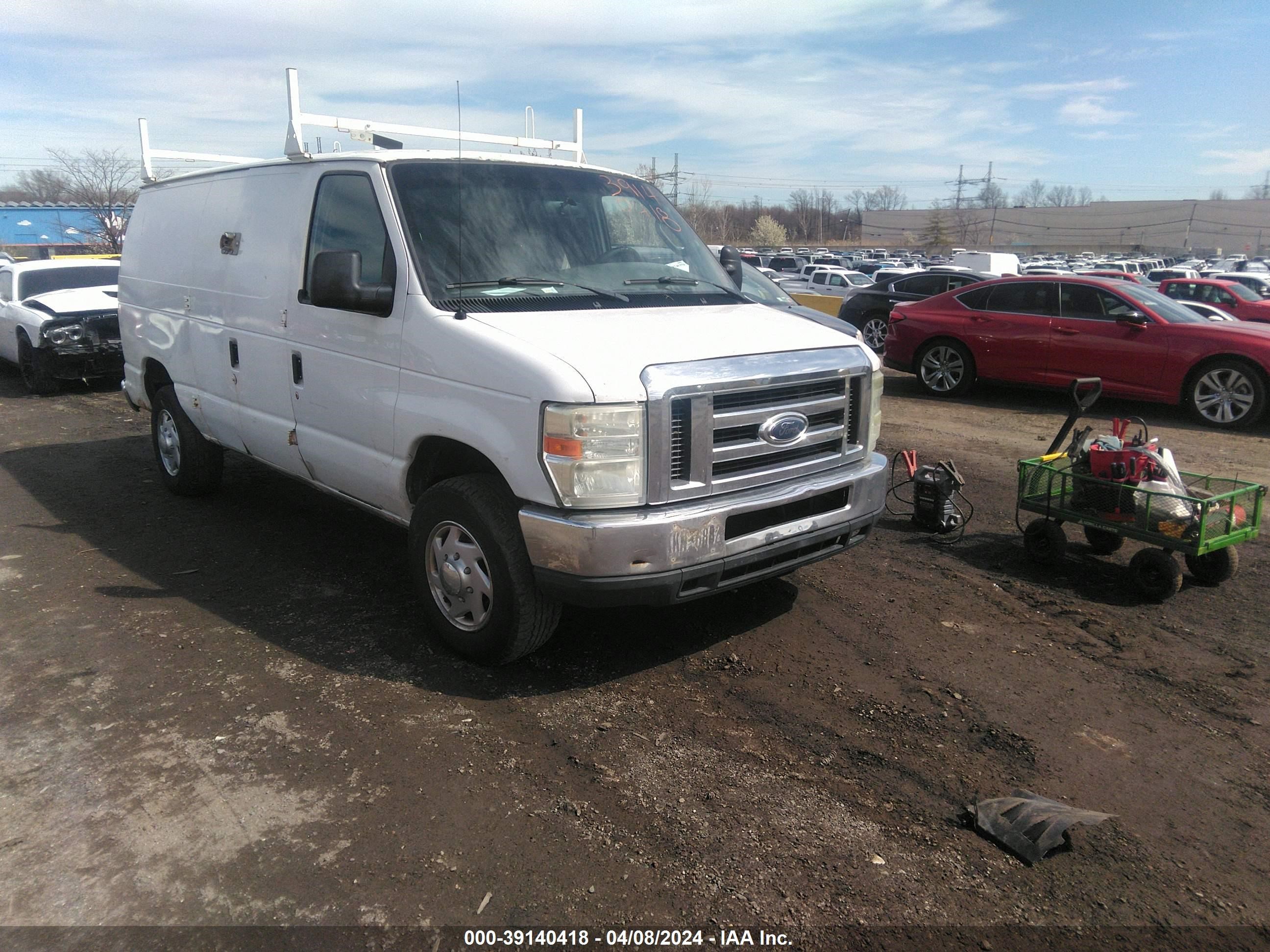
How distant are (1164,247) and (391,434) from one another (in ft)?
385

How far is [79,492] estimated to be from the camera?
291 inches

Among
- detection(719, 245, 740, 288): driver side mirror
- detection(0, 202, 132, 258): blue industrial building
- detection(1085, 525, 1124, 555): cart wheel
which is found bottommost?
detection(1085, 525, 1124, 555): cart wheel

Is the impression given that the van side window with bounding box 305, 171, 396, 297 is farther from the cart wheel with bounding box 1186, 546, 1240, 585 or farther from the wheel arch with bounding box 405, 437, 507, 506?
the cart wheel with bounding box 1186, 546, 1240, 585

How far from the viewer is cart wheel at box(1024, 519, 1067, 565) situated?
5.62 metres

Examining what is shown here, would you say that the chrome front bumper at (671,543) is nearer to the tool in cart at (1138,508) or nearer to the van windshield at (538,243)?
the van windshield at (538,243)

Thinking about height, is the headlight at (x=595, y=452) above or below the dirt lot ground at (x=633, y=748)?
above

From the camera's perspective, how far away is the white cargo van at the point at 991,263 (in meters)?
33.6

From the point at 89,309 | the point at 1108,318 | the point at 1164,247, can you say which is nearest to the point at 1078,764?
the point at 1108,318

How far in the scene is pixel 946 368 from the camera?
40.4 feet

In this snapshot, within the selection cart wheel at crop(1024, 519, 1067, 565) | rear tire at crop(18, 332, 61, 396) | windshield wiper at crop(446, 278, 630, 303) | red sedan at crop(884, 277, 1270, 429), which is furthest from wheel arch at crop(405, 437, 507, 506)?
rear tire at crop(18, 332, 61, 396)

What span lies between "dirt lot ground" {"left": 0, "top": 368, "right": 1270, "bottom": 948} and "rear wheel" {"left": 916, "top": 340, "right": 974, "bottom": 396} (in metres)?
6.29

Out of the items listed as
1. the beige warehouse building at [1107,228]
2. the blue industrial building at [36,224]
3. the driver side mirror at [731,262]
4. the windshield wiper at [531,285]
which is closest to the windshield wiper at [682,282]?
the windshield wiper at [531,285]

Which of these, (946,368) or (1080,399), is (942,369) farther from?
(1080,399)

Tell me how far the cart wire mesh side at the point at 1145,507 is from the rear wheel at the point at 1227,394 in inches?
204
